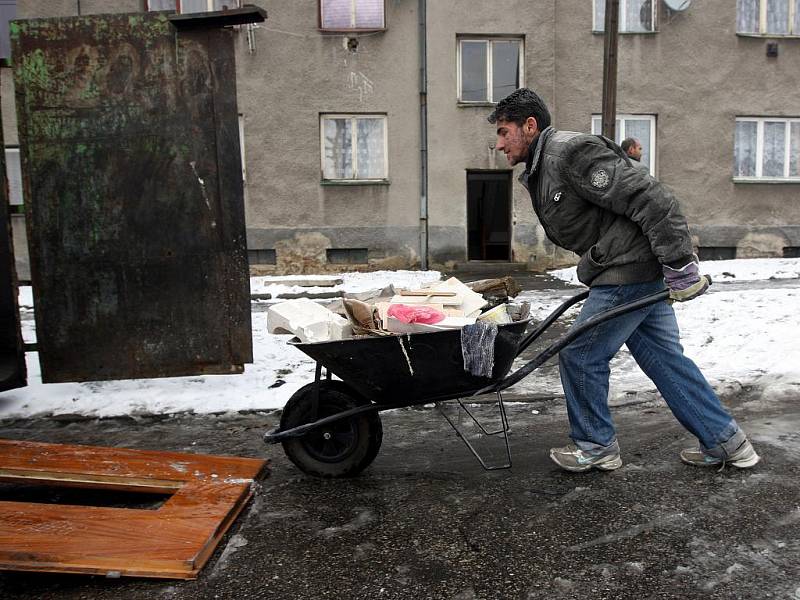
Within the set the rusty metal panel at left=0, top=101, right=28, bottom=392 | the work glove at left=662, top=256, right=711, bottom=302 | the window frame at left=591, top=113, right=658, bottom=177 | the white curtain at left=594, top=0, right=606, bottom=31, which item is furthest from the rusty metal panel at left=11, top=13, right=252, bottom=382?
the white curtain at left=594, top=0, right=606, bottom=31

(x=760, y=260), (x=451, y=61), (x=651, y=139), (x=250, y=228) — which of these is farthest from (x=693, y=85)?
(x=250, y=228)

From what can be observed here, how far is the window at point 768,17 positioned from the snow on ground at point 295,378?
9897 mm

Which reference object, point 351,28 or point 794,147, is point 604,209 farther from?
point 794,147

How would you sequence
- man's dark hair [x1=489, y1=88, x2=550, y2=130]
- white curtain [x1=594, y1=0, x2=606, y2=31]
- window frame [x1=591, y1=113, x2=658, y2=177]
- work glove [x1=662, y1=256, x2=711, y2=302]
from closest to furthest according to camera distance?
work glove [x1=662, y1=256, x2=711, y2=302] < man's dark hair [x1=489, y1=88, x2=550, y2=130] < white curtain [x1=594, y1=0, x2=606, y2=31] < window frame [x1=591, y1=113, x2=658, y2=177]

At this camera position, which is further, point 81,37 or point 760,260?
point 760,260

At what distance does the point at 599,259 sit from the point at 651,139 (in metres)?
12.7

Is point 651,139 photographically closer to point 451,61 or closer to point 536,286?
point 451,61

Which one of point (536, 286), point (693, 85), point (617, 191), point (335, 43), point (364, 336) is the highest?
point (335, 43)

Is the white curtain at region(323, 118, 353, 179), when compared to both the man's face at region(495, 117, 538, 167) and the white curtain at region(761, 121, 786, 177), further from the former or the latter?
the man's face at region(495, 117, 538, 167)

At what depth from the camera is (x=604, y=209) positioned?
3264 millimetres

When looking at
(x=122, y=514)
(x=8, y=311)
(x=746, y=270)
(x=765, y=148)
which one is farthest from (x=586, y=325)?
(x=765, y=148)

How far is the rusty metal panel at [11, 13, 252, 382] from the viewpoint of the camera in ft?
16.0

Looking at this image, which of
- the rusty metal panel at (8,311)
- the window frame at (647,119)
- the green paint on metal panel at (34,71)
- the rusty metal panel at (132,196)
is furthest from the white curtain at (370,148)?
the rusty metal panel at (8,311)

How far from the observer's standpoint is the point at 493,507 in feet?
10.0
